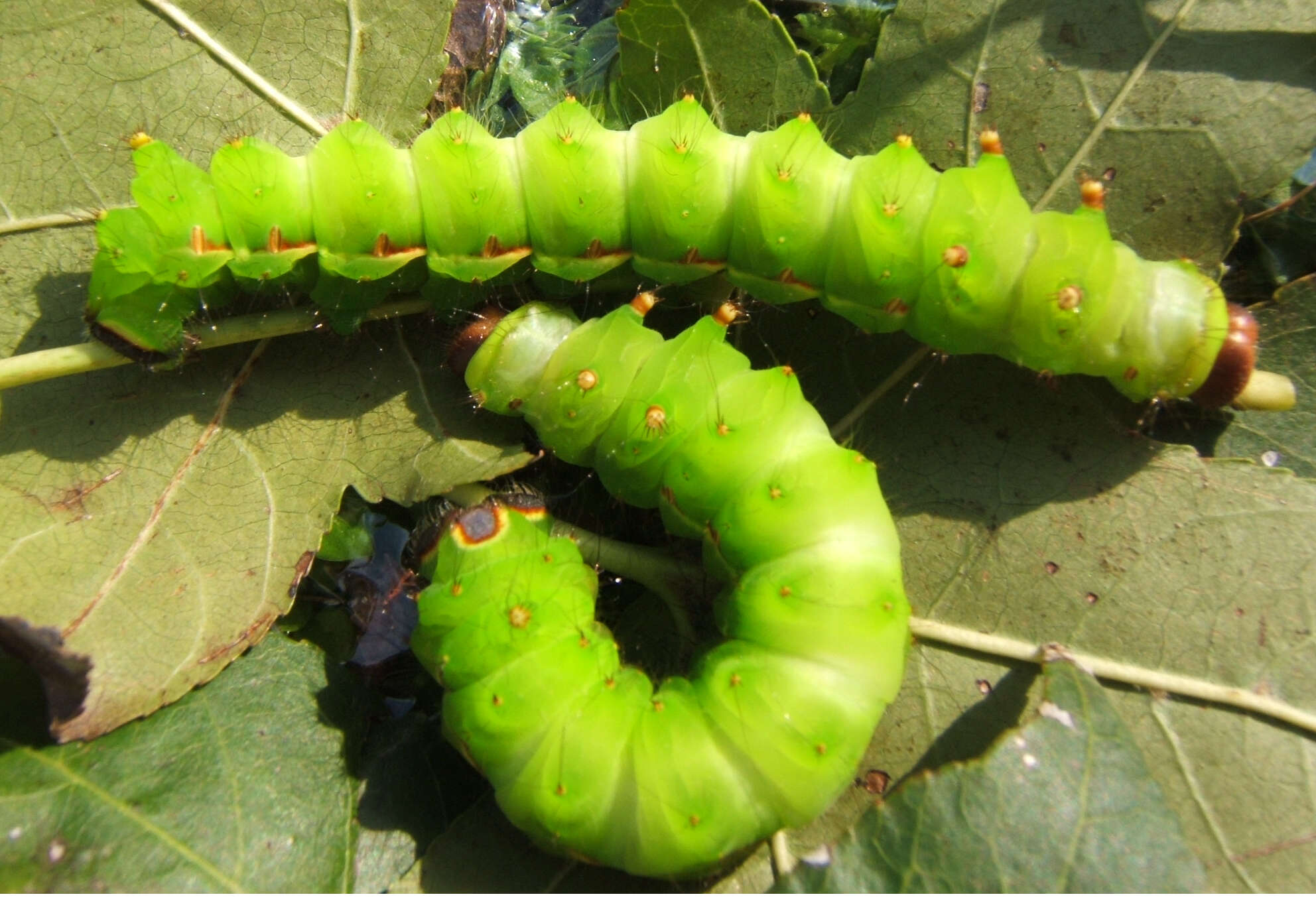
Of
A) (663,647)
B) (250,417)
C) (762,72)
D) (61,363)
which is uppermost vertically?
(762,72)

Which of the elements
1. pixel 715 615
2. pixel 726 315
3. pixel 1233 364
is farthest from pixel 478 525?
pixel 1233 364

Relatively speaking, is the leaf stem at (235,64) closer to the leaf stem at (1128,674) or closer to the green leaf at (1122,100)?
the green leaf at (1122,100)

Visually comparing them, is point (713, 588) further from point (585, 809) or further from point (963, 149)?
point (963, 149)

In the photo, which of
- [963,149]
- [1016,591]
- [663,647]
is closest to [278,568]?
[663,647]

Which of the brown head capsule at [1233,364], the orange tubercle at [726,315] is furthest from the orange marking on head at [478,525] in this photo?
the brown head capsule at [1233,364]

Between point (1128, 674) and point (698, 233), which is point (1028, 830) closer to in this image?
point (1128, 674)
